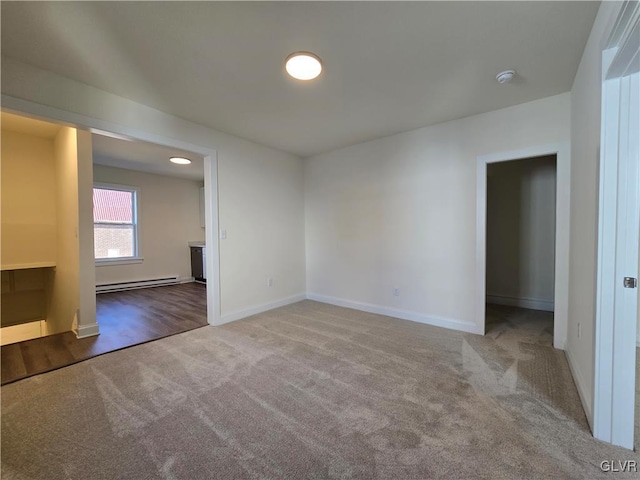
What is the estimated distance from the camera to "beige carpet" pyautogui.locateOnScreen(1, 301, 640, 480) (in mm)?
1367

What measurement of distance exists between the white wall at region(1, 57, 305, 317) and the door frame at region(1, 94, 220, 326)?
1.8 inches

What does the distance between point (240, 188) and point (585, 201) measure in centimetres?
357

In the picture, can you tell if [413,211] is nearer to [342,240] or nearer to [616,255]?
[342,240]

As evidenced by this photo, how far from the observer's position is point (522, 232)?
421 centimetres

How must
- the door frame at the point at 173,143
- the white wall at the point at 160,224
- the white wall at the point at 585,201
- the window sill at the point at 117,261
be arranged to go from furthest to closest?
the white wall at the point at 160,224
the window sill at the point at 117,261
the door frame at the point at 173,143
the white wall at the point at 585,201

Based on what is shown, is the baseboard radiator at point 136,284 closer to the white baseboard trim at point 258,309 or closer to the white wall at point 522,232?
the white baseboard trim at point 258,309

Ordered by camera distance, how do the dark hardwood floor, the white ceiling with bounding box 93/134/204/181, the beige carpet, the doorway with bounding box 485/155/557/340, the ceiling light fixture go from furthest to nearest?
the ceiling light fixture < the white ceiling with bounding box 93/134/204/181 < the doorway with bounding box 485/155/557/340 < the dark hardwood floor < the beige carpet

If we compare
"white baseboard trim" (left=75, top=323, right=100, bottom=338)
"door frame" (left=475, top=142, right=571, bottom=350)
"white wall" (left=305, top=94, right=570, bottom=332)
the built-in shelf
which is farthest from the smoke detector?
the built-in shelf

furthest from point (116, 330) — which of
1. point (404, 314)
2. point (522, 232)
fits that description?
point (522, 232)

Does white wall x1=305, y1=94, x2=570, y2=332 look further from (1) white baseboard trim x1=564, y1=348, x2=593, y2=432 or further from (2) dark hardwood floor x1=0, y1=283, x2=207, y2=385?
(2) dark hardwood floor x1=0, y1=283, x2=207, y2=385

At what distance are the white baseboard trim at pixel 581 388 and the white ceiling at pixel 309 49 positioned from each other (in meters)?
2.37

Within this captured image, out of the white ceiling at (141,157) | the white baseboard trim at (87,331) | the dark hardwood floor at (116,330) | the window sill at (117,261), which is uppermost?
the white ceiling at (141,157)

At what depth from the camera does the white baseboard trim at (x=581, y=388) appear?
162 cm

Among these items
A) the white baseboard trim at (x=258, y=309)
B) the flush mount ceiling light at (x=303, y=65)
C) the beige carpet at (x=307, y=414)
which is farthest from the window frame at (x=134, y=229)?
the flush mount ceiling light at (x=303, y=65)
